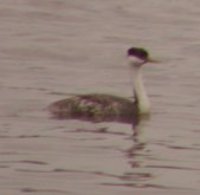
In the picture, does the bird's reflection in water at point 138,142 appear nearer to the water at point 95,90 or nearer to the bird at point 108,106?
the water at point 95,90

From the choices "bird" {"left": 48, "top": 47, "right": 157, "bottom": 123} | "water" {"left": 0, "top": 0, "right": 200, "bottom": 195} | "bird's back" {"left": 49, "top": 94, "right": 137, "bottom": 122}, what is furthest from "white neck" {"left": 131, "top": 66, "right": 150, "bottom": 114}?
"water" {"left": 0, "top": 0, "right": 200, "bottom": 195}

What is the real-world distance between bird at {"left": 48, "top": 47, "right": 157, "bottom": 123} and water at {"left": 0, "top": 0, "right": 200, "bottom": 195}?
0.25 m

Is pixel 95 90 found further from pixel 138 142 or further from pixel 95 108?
pixel 138 142

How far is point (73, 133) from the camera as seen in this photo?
19641 millimetres

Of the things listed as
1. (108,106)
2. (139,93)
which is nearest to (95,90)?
(139,93)

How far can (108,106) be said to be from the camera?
21172 mm

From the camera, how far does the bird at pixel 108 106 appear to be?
20.9 meters

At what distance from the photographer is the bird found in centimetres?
2086

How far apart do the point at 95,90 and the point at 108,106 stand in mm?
1992

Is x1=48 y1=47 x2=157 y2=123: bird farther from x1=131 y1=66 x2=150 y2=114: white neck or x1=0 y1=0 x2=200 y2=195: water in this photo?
x1=0 y1=0 x2=200 y2=195: water

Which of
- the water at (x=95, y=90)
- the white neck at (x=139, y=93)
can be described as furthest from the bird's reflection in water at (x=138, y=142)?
the white neck at (x=139, y=93)

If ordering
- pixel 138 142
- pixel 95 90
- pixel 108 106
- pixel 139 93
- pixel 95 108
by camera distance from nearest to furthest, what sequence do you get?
pixel 138 142 → pixel 95 108 → pixel 108 106 → pixel 139 93 → pixel 95 90

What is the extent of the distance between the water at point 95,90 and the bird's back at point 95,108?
0.82ft

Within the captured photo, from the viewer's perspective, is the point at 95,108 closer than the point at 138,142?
No
